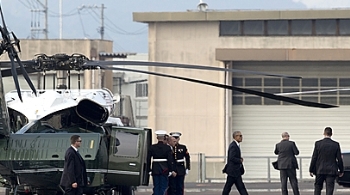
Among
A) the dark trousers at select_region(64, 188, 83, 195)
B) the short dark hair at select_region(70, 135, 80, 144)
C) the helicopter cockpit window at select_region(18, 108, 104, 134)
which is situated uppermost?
the helicopter cockpit window at select_region(18, 108, 104, 134)

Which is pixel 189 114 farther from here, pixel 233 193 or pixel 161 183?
pixel 161 183

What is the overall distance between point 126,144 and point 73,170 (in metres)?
1.82

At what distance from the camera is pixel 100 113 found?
1491 centimetres

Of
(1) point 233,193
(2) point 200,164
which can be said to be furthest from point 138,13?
(1) point 233,193

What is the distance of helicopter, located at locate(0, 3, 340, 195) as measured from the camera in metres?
13.6

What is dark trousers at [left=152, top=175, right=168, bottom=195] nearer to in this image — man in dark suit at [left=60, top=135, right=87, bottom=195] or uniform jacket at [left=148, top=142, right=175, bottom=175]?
uniform jacket at [left=148, top=142, right=175, bottom=175]

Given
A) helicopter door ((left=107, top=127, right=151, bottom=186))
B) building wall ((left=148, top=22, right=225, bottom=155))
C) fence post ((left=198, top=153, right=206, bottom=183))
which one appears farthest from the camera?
building wall ((left=148, top=22, right=225, bottom=155))

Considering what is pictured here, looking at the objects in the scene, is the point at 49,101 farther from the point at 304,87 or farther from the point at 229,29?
the point at 304,87

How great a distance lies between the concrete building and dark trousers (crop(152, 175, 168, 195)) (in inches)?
686

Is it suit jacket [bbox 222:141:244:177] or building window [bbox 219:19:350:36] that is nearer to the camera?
suit jacket [bbox 222:141:244:177]

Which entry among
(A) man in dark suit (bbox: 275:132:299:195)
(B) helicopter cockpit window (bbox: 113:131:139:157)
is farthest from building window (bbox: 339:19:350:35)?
(B) helicopter cockpit window (bbox: 113:131:139:157)

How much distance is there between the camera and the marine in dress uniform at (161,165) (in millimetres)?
16969

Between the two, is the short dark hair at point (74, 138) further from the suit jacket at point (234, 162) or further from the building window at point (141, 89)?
the building window at point (141, 89)

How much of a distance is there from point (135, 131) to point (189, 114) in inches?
795
